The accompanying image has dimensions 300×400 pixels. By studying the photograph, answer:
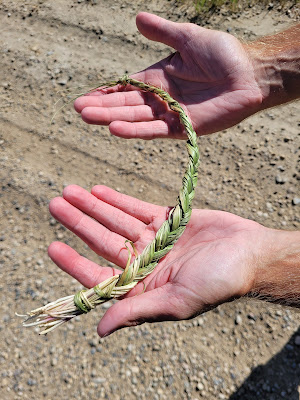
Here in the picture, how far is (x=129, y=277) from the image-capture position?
171 centimetres

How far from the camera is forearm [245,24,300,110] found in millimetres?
2352

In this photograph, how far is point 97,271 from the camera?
1.80 metres

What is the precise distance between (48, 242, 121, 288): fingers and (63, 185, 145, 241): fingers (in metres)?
0.25

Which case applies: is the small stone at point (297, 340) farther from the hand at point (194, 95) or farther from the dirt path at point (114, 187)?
the hand at point (194, 95)

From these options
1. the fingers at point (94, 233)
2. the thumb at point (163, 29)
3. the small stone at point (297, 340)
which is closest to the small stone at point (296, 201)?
the small stone at point (297, 340)

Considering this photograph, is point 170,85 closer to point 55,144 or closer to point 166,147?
point 166,147

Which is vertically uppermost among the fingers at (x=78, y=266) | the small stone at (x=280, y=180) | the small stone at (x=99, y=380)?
the small stone at (x=280, y=180)

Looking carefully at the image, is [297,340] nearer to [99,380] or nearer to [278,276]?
[278,276]

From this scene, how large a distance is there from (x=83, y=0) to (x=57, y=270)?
10.1 ft

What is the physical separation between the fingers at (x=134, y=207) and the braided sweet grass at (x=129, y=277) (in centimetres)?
14

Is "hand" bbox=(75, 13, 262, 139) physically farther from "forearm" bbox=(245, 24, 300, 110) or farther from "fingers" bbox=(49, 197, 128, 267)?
"fingers" bbox=(49, 197, 128, 267)

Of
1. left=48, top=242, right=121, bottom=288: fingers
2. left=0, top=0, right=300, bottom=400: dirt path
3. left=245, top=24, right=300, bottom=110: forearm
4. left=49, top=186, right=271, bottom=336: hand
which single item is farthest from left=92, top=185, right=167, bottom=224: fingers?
left=245, top=24, right=300, bottom=110: forearm

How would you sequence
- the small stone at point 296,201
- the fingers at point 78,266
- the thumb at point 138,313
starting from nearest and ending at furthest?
the thumb at point 138,313 < the fingers at point 78,266 < the small stone at point 296,201

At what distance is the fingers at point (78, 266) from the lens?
1.78 meters
